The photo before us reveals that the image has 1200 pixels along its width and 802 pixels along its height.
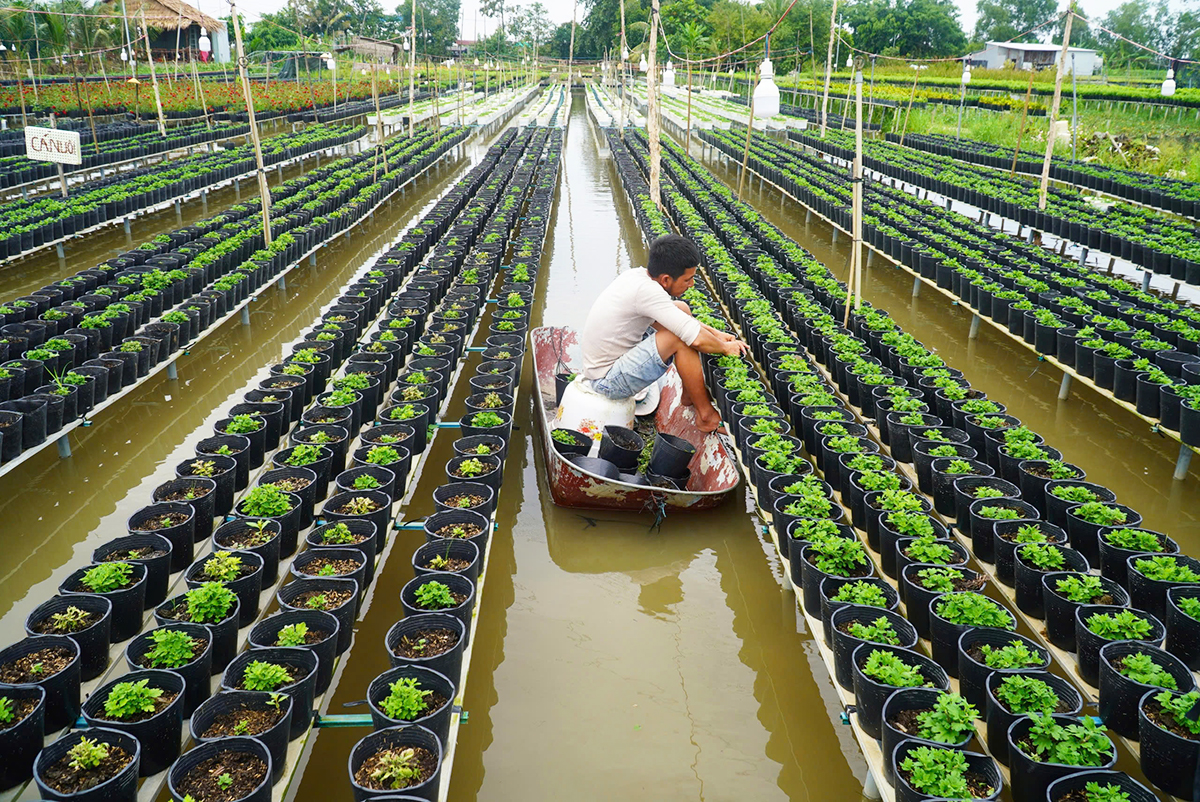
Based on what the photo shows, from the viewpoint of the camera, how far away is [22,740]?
2.96 metres

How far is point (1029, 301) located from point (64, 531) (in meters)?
9.19

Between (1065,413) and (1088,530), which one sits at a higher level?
(1088,530)

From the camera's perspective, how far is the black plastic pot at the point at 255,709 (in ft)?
9.75

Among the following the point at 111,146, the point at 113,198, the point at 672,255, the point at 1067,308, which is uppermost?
the point at 111,146

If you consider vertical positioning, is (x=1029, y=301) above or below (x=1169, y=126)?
below

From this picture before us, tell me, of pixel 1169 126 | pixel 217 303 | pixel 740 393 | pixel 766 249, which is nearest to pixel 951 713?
pixel 740 393

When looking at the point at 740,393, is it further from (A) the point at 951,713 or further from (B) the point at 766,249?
(B) the point at 766,249

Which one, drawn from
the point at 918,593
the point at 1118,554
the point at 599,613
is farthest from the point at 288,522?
the point at 1118,554

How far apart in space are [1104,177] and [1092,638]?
16337 mm

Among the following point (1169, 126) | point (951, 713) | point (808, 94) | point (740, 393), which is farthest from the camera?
point (808, 94)

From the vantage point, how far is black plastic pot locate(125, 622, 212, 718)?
328cm

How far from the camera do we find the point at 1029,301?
8.53 meters

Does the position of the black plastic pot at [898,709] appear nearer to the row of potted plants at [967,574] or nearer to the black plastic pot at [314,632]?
the row of potted plants at [967,574]

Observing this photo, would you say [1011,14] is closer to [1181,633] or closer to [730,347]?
[730,347]
